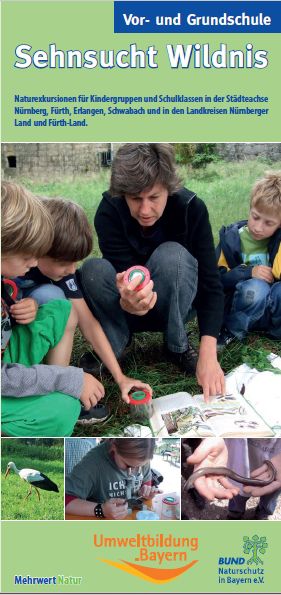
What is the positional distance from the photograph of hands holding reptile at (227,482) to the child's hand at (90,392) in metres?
0.32

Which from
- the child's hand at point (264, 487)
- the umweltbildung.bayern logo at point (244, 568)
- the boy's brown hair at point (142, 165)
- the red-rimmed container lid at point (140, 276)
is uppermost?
the boy's brown hair at point (142, 165)

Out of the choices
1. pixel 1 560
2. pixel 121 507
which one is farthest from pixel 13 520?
pixel 121 507

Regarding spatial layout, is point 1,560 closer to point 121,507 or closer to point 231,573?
point 121,507

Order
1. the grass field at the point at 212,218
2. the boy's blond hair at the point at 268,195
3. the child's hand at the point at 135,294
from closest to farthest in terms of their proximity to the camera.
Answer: the child's hand at the point at 135,294 < the grass field at the point at 212,218 < the boy's blond hair at the point at 268,195

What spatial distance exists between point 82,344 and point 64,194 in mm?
593

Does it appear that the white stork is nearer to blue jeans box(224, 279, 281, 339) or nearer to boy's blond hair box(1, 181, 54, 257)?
boy's blond hair box(1, 181, 54, 257)

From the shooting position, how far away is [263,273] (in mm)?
2479

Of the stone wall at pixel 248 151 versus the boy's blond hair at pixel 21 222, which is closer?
the boy's blond hair at pixel 21 222

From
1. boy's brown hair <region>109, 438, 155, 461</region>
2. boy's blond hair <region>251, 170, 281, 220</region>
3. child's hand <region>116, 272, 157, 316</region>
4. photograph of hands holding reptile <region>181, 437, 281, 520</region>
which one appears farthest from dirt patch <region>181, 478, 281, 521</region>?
boy's blond hair <region>251, 170, 281, 220</region>

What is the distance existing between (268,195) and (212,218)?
24cm

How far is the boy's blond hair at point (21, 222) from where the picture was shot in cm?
162

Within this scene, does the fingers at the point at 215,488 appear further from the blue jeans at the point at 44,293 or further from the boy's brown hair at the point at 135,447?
the blue jeans at the point at 44,293

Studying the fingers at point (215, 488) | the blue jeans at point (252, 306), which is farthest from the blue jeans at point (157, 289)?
the fingers at point (215, 488)

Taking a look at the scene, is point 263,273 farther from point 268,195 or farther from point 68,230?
point 68,230
